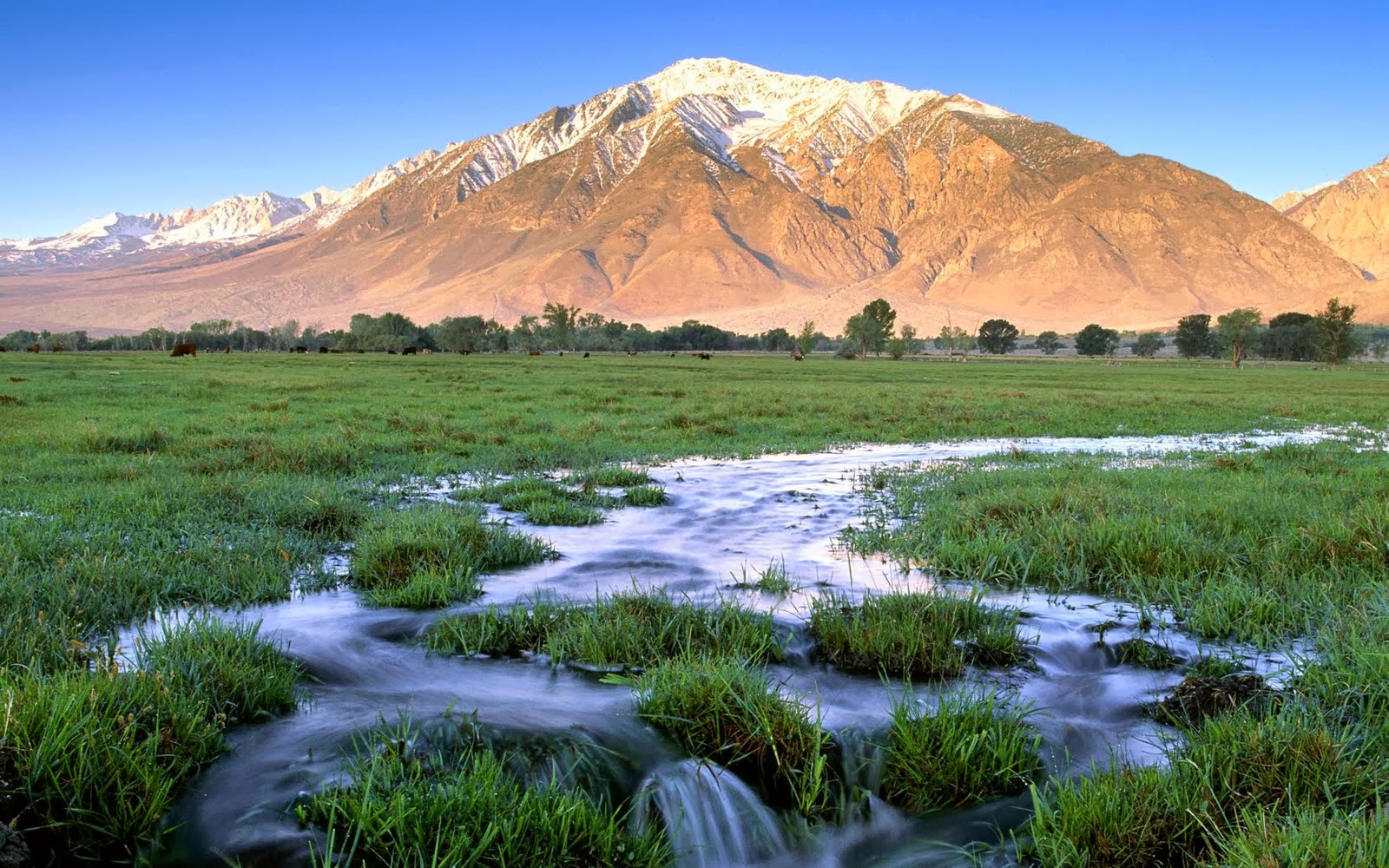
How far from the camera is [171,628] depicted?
502cm

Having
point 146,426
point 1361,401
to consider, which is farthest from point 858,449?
point 1361,401

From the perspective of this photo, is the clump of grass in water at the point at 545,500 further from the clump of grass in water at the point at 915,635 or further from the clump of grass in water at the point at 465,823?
the clump of grass in water at the point at 465,823

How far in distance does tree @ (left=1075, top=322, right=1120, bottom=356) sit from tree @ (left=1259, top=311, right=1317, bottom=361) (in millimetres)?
32109

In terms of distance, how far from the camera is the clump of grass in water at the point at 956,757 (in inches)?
140

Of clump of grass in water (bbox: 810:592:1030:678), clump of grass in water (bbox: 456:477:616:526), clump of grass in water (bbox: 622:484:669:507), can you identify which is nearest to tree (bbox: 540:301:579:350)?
clump of grass in water (bbox: 456:477:616:526)

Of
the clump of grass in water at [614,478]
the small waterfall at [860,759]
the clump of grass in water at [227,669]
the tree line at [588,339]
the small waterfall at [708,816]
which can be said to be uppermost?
the tree line at [588,339]

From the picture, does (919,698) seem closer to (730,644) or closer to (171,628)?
(730,644)

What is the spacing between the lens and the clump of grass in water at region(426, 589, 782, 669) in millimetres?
4914

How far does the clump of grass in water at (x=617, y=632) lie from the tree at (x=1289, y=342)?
596ft

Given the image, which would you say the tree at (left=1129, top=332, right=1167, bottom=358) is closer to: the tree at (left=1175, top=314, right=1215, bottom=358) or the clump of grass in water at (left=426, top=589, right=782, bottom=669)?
the tree at (left=1175, top=314, right=1215, bottom=358)

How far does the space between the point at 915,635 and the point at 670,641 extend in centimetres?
158

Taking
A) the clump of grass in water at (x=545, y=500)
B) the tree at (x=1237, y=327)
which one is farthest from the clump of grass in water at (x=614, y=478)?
the tree at (x=1237, y=327)

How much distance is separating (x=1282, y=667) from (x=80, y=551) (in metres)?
9.06

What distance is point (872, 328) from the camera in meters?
150
